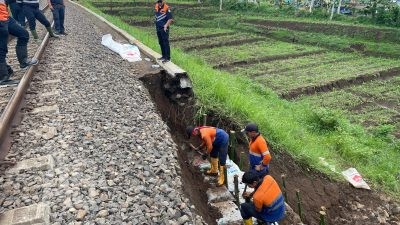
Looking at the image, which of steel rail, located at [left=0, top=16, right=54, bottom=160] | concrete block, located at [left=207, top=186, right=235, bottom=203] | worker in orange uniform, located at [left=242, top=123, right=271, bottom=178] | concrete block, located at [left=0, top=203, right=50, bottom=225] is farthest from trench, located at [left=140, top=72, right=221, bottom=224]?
concrete block, located at [left=0, top=203, right=50, bottom=225]

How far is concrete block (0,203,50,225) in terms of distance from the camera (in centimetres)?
356

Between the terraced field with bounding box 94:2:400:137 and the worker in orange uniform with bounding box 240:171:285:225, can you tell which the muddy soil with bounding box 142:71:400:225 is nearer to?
the worker in orange uniform with bounding box 240:171:285:225

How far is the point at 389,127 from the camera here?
10.8 metres

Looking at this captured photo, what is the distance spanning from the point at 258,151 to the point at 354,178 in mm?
3134

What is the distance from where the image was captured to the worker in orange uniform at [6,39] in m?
6.75

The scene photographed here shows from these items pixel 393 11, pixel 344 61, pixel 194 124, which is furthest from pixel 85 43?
pixel 393 11

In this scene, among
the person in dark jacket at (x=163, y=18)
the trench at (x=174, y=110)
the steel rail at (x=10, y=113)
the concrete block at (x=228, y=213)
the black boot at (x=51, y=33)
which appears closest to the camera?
the steel rail at (x=10, y=113)

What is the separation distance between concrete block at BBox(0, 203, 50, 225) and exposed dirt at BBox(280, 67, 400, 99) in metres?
12.0

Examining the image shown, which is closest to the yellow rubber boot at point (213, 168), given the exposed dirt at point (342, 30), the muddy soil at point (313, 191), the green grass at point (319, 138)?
the muddy soil at point (313, 191)

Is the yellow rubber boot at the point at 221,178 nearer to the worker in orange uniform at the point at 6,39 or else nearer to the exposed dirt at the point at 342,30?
the worker in orange uniform at the point at 6,39

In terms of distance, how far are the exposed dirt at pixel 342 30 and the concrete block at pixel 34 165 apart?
2464 centimetres

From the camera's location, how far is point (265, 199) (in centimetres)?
504

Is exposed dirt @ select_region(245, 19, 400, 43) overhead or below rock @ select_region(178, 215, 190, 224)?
overhead

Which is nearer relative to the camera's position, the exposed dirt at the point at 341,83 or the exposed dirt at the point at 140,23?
the exposed dirt at the point at 341,83
